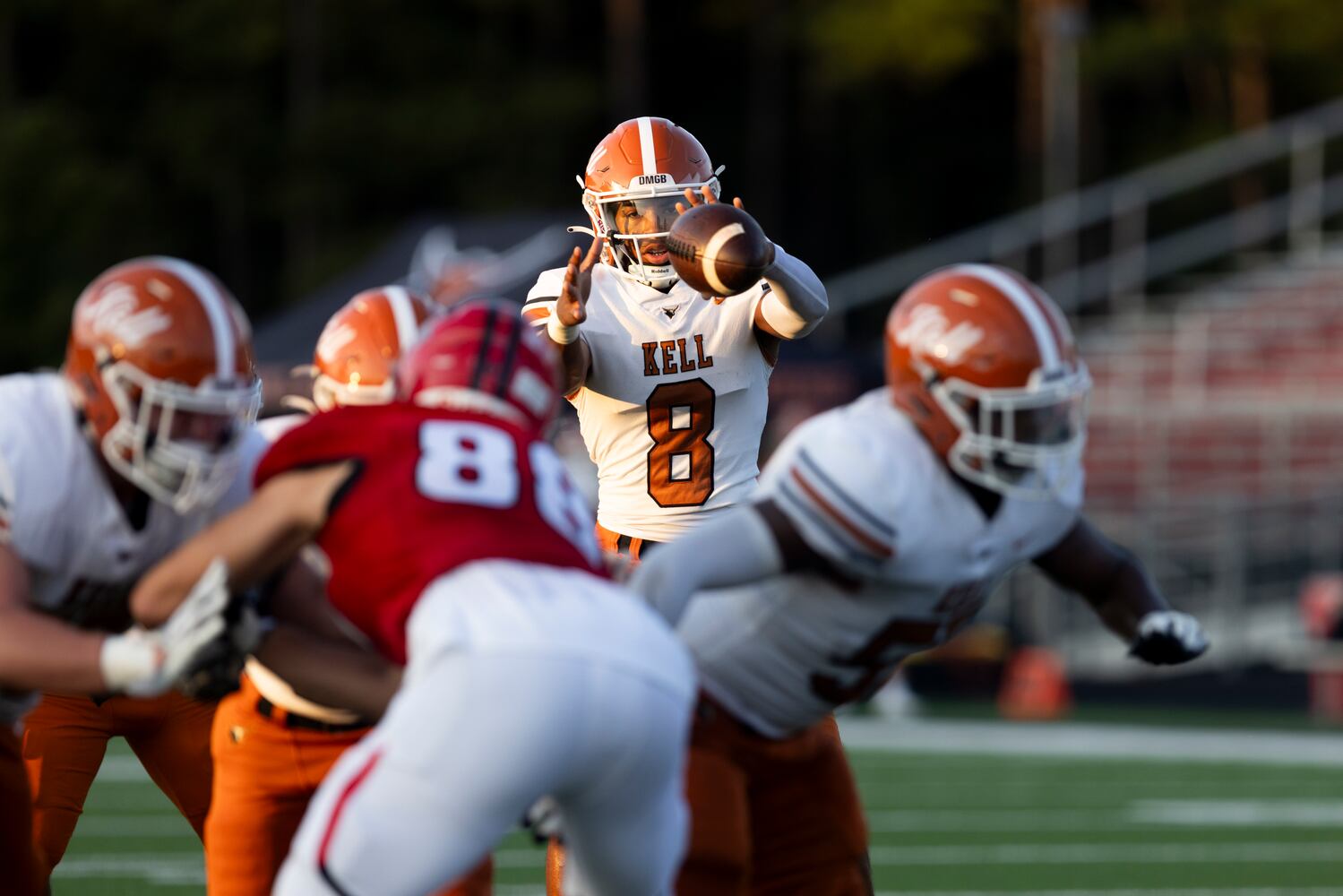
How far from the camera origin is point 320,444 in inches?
131

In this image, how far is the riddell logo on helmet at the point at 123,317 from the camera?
3461 mm

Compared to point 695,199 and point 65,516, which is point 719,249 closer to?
point 695,199

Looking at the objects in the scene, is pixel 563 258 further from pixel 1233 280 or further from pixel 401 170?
pixel 401 170

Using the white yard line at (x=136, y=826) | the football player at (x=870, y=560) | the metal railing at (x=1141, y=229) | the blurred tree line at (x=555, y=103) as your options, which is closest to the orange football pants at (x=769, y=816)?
the football player at (x=870, y=560)

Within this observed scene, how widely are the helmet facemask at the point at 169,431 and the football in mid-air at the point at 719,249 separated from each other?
1321mm

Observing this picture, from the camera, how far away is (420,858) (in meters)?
3.05

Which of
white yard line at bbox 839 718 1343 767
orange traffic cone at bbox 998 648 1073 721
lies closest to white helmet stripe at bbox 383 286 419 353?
white yard line at bbox 839 718 1343 767

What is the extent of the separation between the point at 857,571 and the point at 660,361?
64.3 inches

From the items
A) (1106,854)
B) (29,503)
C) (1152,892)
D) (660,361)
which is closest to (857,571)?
(29,503)

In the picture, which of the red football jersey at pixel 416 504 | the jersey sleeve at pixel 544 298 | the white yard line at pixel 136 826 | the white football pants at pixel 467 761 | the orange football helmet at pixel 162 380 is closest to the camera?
the white football pants at pixel 467 761

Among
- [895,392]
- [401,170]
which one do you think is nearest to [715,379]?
[895,392]

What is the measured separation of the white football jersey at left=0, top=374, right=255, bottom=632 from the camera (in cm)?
346

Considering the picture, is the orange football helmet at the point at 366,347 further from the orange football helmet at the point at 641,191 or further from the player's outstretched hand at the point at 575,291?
the orange football helmet at the point at 641,191

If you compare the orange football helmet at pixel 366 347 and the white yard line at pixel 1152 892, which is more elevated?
the orange football helmet at pixel 366 347
